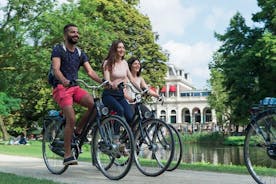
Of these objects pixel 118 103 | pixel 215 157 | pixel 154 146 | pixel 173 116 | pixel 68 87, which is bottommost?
pixel 215 157

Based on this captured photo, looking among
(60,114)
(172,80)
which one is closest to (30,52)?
(60,114)

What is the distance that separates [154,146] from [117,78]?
4.25 feet

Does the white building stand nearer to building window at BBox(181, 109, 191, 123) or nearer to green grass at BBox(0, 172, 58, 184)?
building window at BBox(181, 109, 191, 123)

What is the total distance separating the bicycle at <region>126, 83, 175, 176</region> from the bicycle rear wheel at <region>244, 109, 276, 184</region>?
121cm

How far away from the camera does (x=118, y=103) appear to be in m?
7.14

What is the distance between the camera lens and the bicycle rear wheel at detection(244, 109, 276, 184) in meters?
5.47

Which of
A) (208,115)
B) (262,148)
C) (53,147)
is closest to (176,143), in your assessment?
(262,148)

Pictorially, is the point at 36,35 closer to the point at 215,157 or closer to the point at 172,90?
the point at 215,157

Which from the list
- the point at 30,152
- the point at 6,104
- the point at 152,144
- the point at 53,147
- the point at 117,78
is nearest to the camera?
the point at 152,144

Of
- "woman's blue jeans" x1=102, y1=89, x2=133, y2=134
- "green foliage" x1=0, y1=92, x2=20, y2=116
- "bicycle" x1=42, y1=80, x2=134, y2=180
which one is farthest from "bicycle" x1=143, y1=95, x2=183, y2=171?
"green foliage" x1=0, y1=92, x2=20, y2=116

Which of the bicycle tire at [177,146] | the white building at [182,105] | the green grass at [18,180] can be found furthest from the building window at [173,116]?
the green grass at [18,180]

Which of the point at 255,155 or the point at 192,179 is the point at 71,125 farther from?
the point at 255,155

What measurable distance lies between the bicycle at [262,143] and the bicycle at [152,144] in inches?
47.7

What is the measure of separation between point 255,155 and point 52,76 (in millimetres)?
3034
